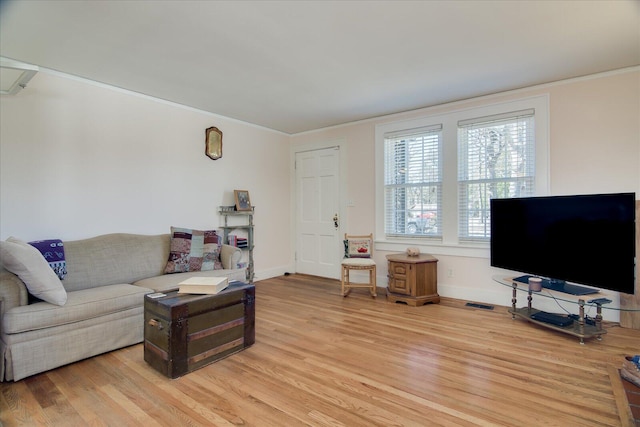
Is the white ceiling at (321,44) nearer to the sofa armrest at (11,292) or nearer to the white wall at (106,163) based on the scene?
the white wall at (106,163)

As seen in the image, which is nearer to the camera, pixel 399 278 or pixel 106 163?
pixel 106 163

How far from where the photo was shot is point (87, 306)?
7.86ft

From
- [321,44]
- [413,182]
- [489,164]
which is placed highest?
[321,44]

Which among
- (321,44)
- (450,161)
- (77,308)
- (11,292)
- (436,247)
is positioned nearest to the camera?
(11,292)

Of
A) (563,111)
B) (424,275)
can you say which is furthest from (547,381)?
(563,111)

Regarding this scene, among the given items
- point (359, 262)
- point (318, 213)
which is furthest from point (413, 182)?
point (318, 213)

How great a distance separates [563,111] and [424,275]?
2.31 m

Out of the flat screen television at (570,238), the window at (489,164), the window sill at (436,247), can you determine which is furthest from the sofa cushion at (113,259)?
the flat screen television at (570,238)

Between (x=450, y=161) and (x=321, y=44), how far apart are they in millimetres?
2315

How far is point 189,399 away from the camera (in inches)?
74.5

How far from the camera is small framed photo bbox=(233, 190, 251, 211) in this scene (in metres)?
4.55

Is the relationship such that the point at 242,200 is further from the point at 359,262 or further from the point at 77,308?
the point at 77,308

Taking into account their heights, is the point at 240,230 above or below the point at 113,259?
above

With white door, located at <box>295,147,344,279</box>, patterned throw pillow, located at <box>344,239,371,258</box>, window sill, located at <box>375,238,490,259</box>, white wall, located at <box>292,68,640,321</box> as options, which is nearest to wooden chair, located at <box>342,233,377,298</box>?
patterned throw pillow, located at <box>344,239,371,258</box>
